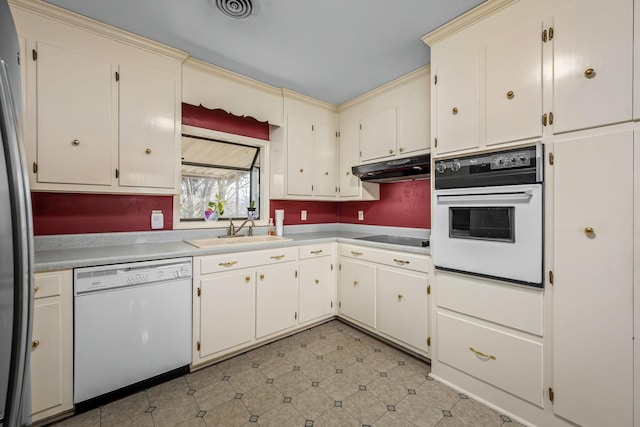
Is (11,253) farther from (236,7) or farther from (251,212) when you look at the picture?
(251,212)

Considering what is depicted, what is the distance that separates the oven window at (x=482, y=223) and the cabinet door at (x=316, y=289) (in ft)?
4.54

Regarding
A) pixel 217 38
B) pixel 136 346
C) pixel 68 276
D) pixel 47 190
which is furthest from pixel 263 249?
pixel 217 38

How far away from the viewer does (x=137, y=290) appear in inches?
71.6

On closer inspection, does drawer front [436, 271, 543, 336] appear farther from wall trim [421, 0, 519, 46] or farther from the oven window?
wall trim [421, 0, 519, 46]

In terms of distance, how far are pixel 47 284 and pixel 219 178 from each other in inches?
64.9

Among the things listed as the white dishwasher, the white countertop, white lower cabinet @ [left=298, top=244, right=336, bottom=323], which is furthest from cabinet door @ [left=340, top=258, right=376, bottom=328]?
the white dishwasher

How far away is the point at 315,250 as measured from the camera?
111 inches

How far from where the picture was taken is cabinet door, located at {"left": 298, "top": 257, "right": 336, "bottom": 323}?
2732 millimetres

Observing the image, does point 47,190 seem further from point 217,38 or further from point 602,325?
point 602,325

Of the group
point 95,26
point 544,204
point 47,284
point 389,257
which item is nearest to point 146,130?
point 95,26

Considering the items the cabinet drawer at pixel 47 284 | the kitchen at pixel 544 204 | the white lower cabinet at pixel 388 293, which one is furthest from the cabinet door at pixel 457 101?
the cabinet drawer at pixel 47 284

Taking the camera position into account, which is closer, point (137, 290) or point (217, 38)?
point (137, 290)

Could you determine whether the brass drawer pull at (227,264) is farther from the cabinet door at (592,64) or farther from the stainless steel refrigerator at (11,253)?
the cabinet door at (592,64)

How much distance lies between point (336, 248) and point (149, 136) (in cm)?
203
